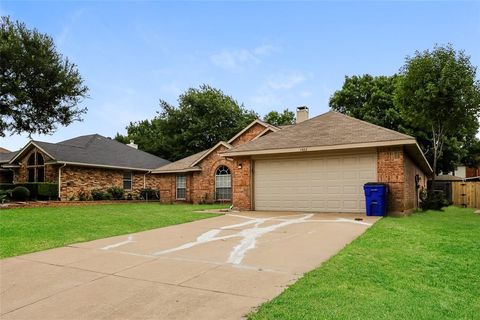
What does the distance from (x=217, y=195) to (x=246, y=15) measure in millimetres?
11367

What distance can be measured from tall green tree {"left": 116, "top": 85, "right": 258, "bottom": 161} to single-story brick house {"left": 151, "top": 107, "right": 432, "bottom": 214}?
25755 mm

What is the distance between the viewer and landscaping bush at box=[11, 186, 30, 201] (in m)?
19.2

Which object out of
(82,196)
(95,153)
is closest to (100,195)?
(82,196)

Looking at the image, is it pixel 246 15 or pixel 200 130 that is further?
pixel 200 130

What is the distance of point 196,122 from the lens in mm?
41156

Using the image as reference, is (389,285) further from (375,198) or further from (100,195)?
(100,195)

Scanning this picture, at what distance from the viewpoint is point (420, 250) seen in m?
6.36

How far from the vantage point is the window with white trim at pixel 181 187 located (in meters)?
23.5

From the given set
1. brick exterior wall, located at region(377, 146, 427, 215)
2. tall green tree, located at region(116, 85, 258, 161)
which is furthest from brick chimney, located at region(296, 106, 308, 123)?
tall green tree, located at region(116, 85, 258, 161)

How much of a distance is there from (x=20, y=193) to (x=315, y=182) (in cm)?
1547

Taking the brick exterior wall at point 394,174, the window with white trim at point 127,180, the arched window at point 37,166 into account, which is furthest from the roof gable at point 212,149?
the brick exterior wall at point 394,174

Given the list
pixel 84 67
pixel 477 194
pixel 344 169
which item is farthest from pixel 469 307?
pixel 84 67

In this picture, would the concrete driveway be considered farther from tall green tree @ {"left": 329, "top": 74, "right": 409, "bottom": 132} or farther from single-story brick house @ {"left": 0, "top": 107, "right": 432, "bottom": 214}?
tall green tree @ {"left": 329, "top": 74, "right": 409, "bottom": 132}

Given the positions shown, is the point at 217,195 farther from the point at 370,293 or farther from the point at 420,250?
the point at 370,293
